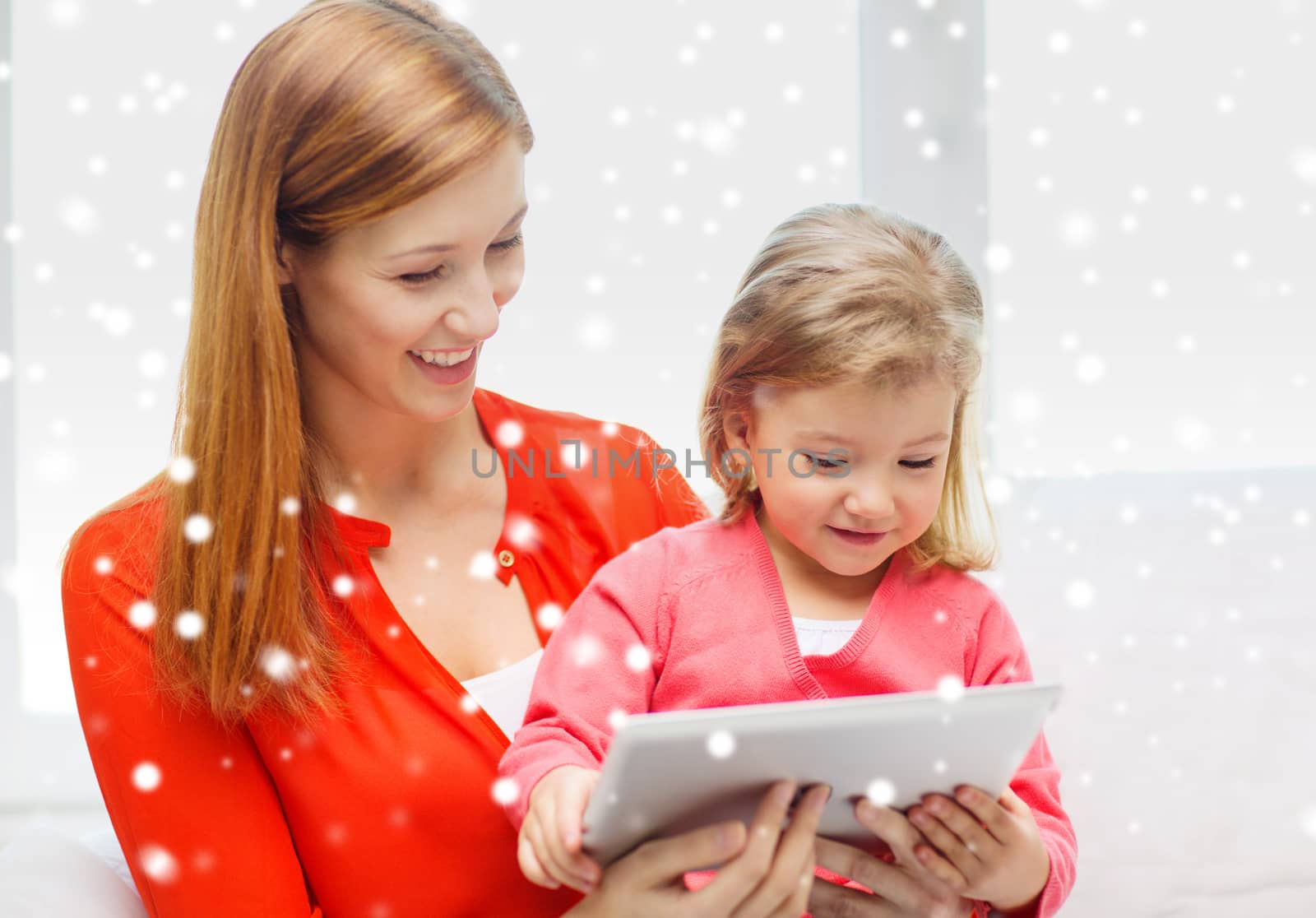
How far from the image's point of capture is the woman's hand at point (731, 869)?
0.97 metres

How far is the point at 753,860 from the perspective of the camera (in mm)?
975

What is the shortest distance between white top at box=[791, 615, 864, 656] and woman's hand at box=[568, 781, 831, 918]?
270 millimetres

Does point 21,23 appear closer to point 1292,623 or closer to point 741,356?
point 741,356

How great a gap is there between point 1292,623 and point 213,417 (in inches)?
63.6

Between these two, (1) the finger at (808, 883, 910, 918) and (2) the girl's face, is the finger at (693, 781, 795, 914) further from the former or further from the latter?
(2) the girl's face

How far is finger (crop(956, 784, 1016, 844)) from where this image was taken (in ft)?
3.27

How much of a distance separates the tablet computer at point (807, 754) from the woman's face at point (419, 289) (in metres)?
0.47

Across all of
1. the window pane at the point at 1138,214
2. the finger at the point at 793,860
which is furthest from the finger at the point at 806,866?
the window pane at the point at 1138,214

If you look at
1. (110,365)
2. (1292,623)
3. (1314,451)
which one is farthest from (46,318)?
(1314,451)

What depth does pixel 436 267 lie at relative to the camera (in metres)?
1.20

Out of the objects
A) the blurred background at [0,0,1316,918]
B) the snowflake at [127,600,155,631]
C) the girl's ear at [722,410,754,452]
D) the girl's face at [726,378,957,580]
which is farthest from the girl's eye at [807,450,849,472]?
the blurred background at [0,0,1316,918]

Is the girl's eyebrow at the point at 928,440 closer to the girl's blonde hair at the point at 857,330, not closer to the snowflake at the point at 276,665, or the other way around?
the girl's blonde hair at the point at 857,330

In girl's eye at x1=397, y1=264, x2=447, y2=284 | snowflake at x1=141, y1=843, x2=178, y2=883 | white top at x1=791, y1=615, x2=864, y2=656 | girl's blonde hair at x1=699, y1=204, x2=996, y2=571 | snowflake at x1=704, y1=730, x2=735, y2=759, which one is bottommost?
snowflake at x1=141, y1=843, x2=178, y2=883

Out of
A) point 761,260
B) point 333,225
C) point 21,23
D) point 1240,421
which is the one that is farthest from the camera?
point 1240,421
